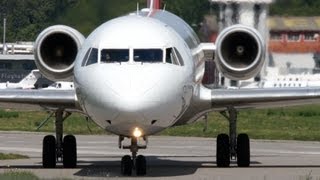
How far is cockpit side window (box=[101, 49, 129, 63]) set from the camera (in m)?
20.3

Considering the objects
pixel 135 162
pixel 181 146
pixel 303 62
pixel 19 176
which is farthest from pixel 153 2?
pixel 303 62

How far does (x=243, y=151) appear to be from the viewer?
960 inches

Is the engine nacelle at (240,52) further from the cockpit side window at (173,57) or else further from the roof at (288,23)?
the roof at (288,23)

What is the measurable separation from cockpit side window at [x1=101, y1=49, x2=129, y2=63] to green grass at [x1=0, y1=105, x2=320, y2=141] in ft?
59.7

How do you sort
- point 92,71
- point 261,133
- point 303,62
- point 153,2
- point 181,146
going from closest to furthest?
point 92,71 → point 153,2 → point 181,146 → point 261,133 → point 303,62

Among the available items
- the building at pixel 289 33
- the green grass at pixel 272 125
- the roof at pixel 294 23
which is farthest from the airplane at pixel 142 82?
the green grass at pixel 272 125

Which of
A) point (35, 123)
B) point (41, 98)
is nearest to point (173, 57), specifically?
point (41, 98)

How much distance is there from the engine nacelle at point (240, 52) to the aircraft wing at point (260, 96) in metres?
0.79

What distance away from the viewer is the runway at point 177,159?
21.7 meters

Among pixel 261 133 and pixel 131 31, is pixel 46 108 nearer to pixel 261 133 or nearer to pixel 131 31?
pixel 131 31

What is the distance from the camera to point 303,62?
52344mm

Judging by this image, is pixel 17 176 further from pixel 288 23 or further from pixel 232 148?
pixel 288 23

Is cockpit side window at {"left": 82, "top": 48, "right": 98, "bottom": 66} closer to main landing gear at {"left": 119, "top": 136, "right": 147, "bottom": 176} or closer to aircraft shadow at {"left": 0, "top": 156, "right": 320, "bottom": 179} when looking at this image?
main landing gear at {"left": 119, "top": 136, "right": 147, "bottom": 176}

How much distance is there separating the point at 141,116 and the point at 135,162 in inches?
60.1
